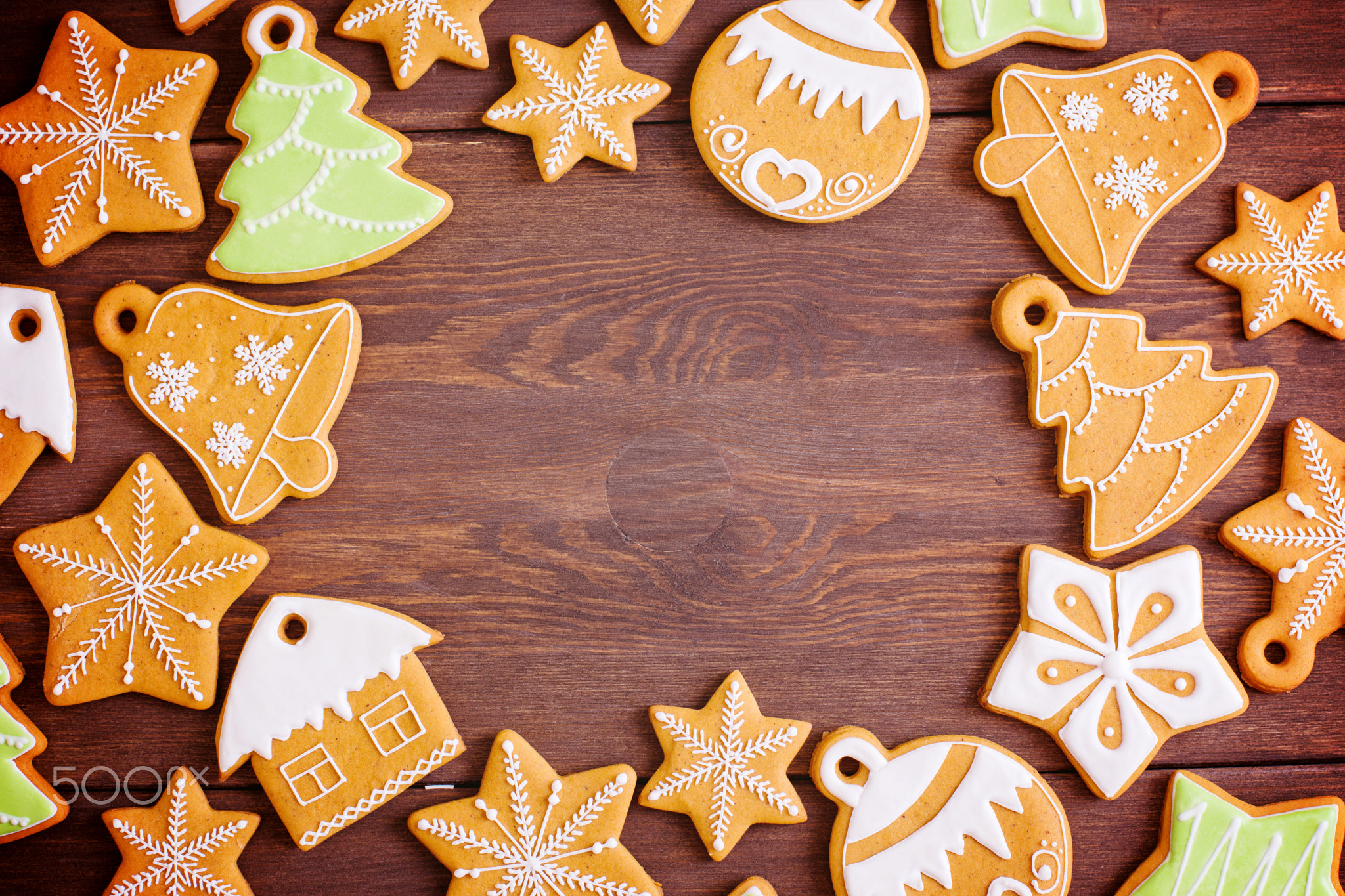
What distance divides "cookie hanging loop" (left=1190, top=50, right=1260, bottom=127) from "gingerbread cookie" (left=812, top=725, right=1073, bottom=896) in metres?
0.71

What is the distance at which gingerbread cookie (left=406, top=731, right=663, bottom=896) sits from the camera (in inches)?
30.0

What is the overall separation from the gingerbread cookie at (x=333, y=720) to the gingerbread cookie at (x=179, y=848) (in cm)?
5

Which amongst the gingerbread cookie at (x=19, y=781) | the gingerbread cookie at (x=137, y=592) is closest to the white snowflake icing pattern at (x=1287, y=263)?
the gingerbread cookie at (x=137, y=592)

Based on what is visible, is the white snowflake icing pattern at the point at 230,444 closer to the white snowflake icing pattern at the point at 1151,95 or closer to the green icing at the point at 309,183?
the green icing at the point at 309,183

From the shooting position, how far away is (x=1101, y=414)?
781mm

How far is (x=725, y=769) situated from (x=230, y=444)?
1.97 ft

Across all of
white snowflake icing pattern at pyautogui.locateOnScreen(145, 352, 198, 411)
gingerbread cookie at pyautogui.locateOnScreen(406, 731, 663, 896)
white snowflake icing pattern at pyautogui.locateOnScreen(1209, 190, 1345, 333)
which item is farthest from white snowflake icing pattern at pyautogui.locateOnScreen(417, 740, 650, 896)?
white snowflake icing pattern at pyautogui.locateOnScreen(1209, 190, 1345, 333)

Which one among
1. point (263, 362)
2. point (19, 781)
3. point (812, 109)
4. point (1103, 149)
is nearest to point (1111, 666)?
point (1103, 149)

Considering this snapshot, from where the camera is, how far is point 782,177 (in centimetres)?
79

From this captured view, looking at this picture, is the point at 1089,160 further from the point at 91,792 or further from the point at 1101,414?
the point at 91,792

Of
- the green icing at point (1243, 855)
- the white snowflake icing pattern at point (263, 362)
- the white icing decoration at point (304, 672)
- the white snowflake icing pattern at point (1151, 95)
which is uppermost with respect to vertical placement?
the white snowflake icing pattern at point (1151, 95)

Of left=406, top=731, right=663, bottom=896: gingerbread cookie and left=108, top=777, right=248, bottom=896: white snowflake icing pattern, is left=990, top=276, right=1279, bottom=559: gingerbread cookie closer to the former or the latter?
left=406, top=731, right=663, bottom=896: gingerbread cookie

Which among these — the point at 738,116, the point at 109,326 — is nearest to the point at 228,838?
the point at 109,326

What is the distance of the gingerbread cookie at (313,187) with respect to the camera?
785 millimetres
